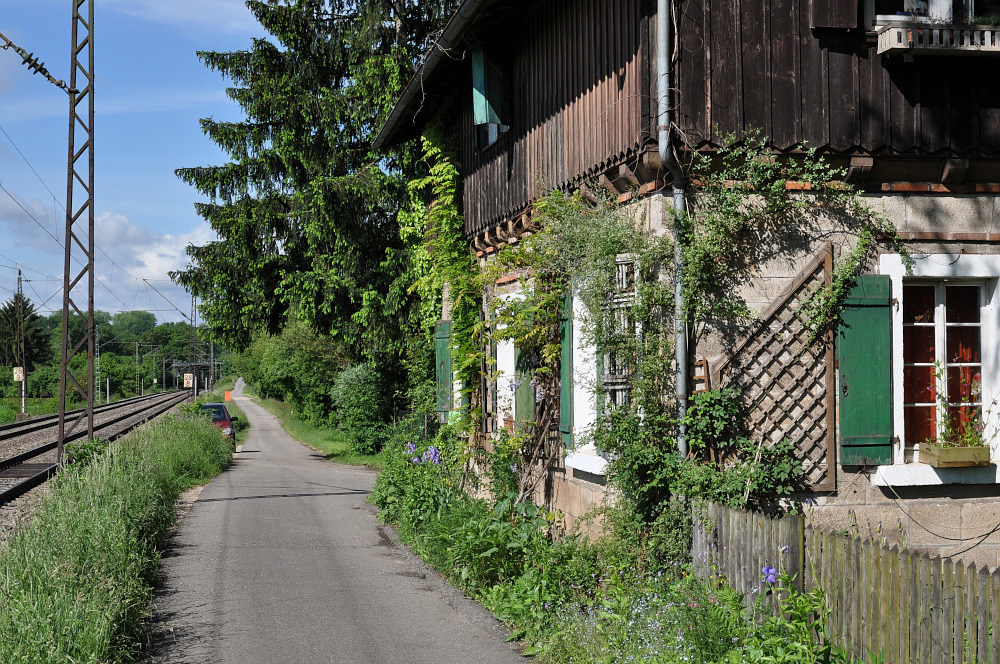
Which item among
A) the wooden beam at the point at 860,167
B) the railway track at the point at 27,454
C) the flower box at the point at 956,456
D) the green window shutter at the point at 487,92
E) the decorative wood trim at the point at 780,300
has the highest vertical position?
the green window shutter at the point at 487,92

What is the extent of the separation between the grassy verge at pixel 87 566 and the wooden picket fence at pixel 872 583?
429cm

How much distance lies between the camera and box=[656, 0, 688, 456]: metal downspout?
7574 millimetres

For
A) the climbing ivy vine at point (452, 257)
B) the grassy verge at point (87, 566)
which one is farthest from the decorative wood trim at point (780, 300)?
the climbing ivy vine at point (452, 257)

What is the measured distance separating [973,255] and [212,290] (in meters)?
21.1

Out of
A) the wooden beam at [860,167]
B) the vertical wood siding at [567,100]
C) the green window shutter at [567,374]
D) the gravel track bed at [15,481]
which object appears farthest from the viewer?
the gravel track bed at [15,481]

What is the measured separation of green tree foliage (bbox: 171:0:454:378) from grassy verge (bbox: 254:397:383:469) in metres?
3.54

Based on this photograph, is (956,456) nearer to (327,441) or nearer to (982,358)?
(982,358)

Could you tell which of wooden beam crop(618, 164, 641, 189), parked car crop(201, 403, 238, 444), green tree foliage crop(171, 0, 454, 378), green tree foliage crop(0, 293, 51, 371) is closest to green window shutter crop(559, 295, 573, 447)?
wooden beam crop(618, 164, 641, 189)

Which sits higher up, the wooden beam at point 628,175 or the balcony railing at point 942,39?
the balcony railing at point 942,39

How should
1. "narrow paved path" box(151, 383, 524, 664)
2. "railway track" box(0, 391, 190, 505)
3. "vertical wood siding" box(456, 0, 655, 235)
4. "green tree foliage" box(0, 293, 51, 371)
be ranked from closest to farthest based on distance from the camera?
"narrow paved path" box(151, 383, 524, 664), "vertical wood siding" box(456, 0, 655, 235), "railway track" box(0, 391, 190, 505), "green tree foliage" box(0, 293, 51, 371)

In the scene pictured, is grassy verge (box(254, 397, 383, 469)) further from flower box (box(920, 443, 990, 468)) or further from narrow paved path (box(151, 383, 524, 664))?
flower box (box(920, 443, 990, 468))

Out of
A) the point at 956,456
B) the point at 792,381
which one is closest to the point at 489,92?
the point at 792,381

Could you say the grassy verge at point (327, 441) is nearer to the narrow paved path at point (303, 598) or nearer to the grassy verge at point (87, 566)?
the narrow paved path at point (303, 598)

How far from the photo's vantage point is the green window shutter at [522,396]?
10.6 metres
